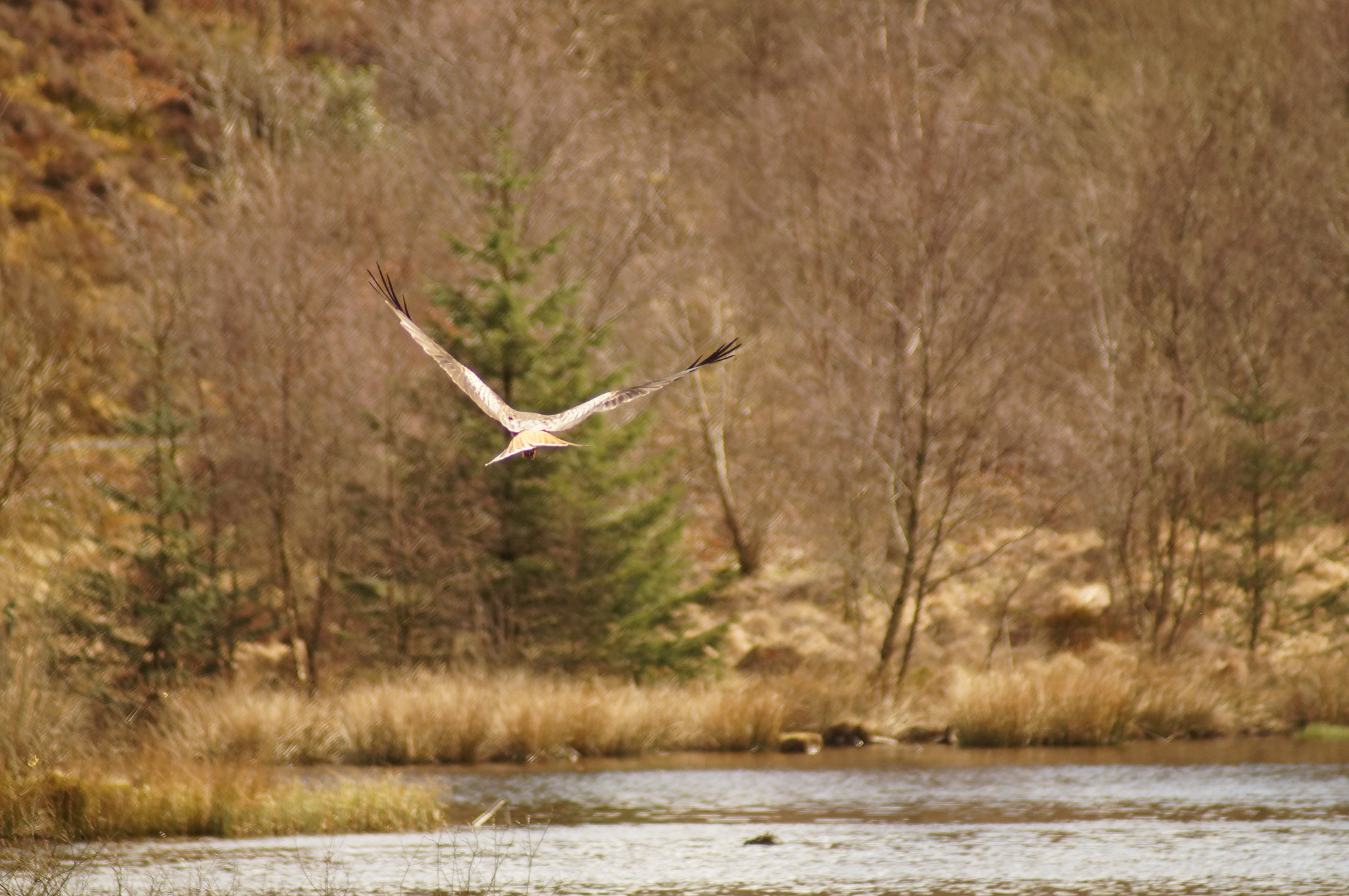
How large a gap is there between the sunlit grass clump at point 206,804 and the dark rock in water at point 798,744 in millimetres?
8887

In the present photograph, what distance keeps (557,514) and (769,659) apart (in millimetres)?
6461

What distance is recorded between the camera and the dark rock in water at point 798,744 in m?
27.7

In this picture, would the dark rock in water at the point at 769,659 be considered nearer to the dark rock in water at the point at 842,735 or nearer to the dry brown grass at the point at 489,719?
the dry brown grass at the point at 489,719

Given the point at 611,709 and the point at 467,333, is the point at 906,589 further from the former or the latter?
the point at 467,333

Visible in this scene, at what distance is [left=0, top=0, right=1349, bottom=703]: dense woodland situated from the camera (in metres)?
31.3

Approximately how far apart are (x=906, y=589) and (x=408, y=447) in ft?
33.2

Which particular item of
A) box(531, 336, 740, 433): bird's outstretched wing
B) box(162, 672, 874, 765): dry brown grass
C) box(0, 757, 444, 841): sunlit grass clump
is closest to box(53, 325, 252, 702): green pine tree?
box(162, 672, 874, 765): dry brown grass

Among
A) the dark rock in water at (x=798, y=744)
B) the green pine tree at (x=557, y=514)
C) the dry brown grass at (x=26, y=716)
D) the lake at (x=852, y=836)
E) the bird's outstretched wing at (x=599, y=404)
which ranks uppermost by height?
the green pine tree at (x=557, y=514)

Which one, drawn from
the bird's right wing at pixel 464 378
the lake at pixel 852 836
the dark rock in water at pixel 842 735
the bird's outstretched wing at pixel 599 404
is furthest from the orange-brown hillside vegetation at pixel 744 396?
the bird's outstretched wing at pixel 599 404

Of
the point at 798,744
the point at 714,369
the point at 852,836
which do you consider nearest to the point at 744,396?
the point at 714,369

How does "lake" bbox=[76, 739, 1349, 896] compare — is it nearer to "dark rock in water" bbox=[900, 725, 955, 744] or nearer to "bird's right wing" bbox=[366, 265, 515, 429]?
"dark rock in water" bbox=[900, 725, 955, 744]

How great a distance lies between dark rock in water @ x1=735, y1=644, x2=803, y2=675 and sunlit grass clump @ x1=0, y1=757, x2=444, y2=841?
15629 mm

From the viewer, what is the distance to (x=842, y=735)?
94.1 ft

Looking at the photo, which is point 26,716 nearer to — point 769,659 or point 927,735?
point 927,735
